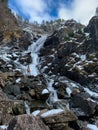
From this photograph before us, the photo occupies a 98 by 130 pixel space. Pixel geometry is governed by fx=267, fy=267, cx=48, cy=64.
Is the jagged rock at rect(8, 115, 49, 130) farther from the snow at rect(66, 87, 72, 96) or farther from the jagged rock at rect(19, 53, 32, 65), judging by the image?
the jagged rock at rect(19, 53, 32, 65)

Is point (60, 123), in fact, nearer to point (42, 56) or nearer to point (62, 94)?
point (62, 94)

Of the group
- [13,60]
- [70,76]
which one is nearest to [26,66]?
[13,60]

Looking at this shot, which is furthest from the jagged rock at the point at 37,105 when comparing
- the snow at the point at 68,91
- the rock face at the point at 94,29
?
the rock face at the point at 94,29

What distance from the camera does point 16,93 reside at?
130 ft

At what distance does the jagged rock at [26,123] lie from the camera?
56.4 ft

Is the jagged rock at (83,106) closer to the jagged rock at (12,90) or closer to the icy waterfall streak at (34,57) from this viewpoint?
the jagged rock at (12,90)

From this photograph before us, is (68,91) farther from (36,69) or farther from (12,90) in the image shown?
(36,69)

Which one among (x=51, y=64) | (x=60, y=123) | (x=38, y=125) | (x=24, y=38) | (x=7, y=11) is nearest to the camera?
(x=38, y=125)

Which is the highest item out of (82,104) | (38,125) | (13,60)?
(13,60)

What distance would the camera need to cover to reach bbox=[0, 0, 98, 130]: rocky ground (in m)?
20.3

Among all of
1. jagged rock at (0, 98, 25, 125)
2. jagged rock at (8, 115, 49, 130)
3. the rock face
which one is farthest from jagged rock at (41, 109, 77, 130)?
the rock face

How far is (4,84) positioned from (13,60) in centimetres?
3001

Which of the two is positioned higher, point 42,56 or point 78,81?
point 42,56

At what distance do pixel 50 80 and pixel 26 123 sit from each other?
117ft
